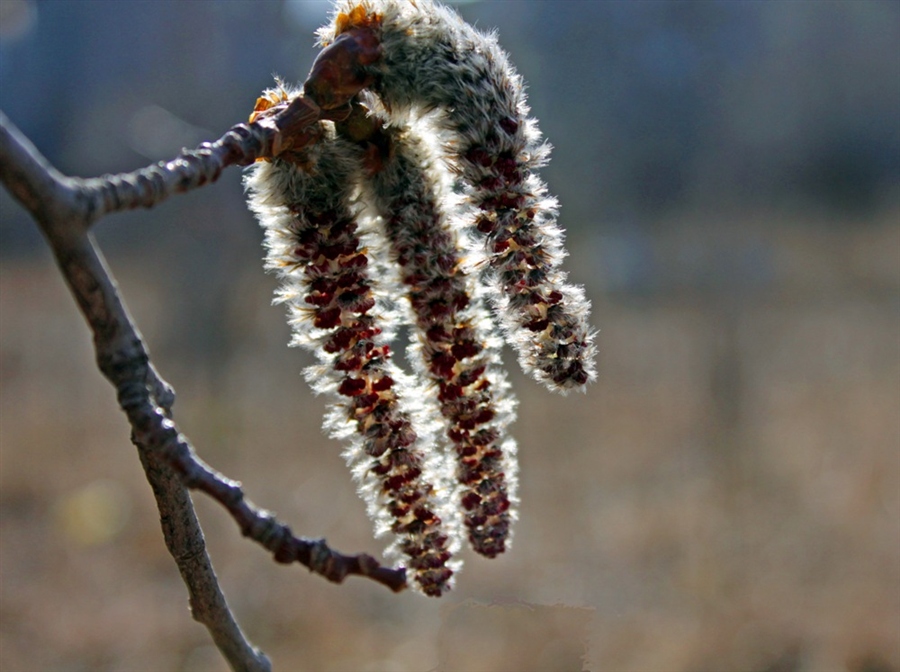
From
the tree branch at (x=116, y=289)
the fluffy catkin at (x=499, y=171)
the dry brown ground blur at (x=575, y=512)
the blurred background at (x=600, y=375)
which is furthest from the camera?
the blurred background at (x=600, y=375)

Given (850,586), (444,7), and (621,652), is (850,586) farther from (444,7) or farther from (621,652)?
(444,7)

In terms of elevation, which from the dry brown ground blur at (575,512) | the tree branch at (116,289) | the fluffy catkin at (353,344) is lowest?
the tree branch at (116,289)

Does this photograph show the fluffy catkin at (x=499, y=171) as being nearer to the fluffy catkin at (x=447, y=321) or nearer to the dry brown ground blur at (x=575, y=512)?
the fluffy catkin at (x=447, y=321)

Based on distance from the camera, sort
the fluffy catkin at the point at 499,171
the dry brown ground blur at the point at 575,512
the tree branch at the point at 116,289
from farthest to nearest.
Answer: the dry brown ground blur at the point at 575,512 → the fluffy catkin at the point at 499,171 → the tree branch at the point at 116,289

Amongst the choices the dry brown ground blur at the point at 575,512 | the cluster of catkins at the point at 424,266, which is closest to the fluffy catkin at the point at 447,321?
the cluster of catkins at the point at 424,266

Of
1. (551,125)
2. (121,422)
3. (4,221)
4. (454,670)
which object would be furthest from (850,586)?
(4,221)

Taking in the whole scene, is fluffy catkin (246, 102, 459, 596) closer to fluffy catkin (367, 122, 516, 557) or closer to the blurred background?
fluffy catkin (367, 122, 516, 557)

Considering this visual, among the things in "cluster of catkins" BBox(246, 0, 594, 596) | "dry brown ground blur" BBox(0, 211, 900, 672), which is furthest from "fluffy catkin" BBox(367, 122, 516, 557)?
"dry brown ground blur" BBox(0, 211, 900, 672)
